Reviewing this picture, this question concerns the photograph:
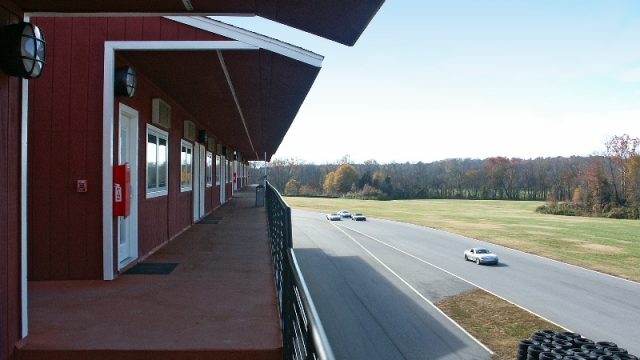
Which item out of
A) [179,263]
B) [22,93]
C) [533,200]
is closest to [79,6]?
[22,93]

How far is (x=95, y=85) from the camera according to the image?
5.45 m

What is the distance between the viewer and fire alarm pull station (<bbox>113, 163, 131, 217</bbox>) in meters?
5.46

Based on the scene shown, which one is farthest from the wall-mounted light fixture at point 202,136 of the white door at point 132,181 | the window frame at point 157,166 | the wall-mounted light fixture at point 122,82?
the wall-mounted light fixture at point 122,82

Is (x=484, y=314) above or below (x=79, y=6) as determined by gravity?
below

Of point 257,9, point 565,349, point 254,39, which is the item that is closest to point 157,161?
point 254,39

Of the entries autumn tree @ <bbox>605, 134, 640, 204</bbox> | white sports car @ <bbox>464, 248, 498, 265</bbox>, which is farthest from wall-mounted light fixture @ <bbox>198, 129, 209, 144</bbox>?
autumn tree @ <bbox>605, 134, 640, 204</bbox>

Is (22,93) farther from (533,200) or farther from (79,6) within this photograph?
(533,200)

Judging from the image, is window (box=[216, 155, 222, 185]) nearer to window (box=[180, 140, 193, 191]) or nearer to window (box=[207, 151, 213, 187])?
window (box=[207, 151, 213, 187])

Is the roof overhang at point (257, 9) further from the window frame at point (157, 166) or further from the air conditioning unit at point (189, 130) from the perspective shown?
the air conditioning unit at point (189, 130)

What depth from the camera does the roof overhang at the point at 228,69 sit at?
18.2 feet

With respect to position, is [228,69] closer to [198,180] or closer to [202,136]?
[198,180]

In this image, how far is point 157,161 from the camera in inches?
314

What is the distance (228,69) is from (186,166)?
478 cm

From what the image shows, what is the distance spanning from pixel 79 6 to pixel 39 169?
2.67 metres
